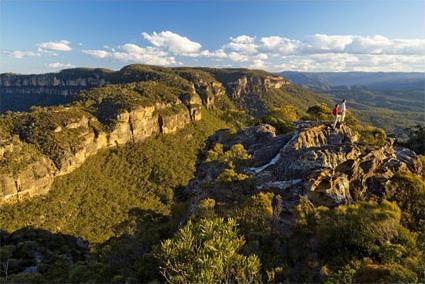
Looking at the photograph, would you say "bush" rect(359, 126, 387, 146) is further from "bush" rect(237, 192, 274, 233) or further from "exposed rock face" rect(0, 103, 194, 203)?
"exposed rock face" rect(0, 103, 194, 203)

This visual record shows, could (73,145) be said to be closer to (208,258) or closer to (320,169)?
(320,169)

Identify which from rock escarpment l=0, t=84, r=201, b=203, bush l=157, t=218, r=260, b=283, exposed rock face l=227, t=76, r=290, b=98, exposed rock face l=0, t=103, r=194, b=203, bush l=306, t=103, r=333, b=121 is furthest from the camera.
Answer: exposed rock face l=227, t=76, r=290, b=98

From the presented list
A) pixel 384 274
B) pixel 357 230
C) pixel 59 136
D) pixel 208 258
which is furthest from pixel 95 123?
pixel 384 274

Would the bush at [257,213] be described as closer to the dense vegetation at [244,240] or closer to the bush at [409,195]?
the dense vegetation at [244,240]

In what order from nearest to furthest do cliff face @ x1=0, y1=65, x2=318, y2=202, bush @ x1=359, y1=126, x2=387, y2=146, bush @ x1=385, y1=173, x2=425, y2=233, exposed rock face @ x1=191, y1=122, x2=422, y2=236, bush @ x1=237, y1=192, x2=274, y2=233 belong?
bush @ x1=237, y1=192, x2=274, y2=233, bush @ x1=385, y1=173, x2=425, y2=233, exposed rock face @ x1=191, y1=122, x2=422, y2=236, bush @ x1=359, y1=126, x2=387, y2=146, cliff face @ x1=0, y1=65, x2=318, y2=202

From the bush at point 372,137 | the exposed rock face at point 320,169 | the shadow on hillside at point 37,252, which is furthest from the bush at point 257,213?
the shadow on hillside at point 37,252

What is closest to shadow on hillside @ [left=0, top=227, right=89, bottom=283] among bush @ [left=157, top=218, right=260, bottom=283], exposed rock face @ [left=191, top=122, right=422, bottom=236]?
exposed rock face @ [left=191, top=122, right=422, bottom=236]

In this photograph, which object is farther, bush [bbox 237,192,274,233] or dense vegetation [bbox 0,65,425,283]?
bush [bbox 237,192,274,233]
